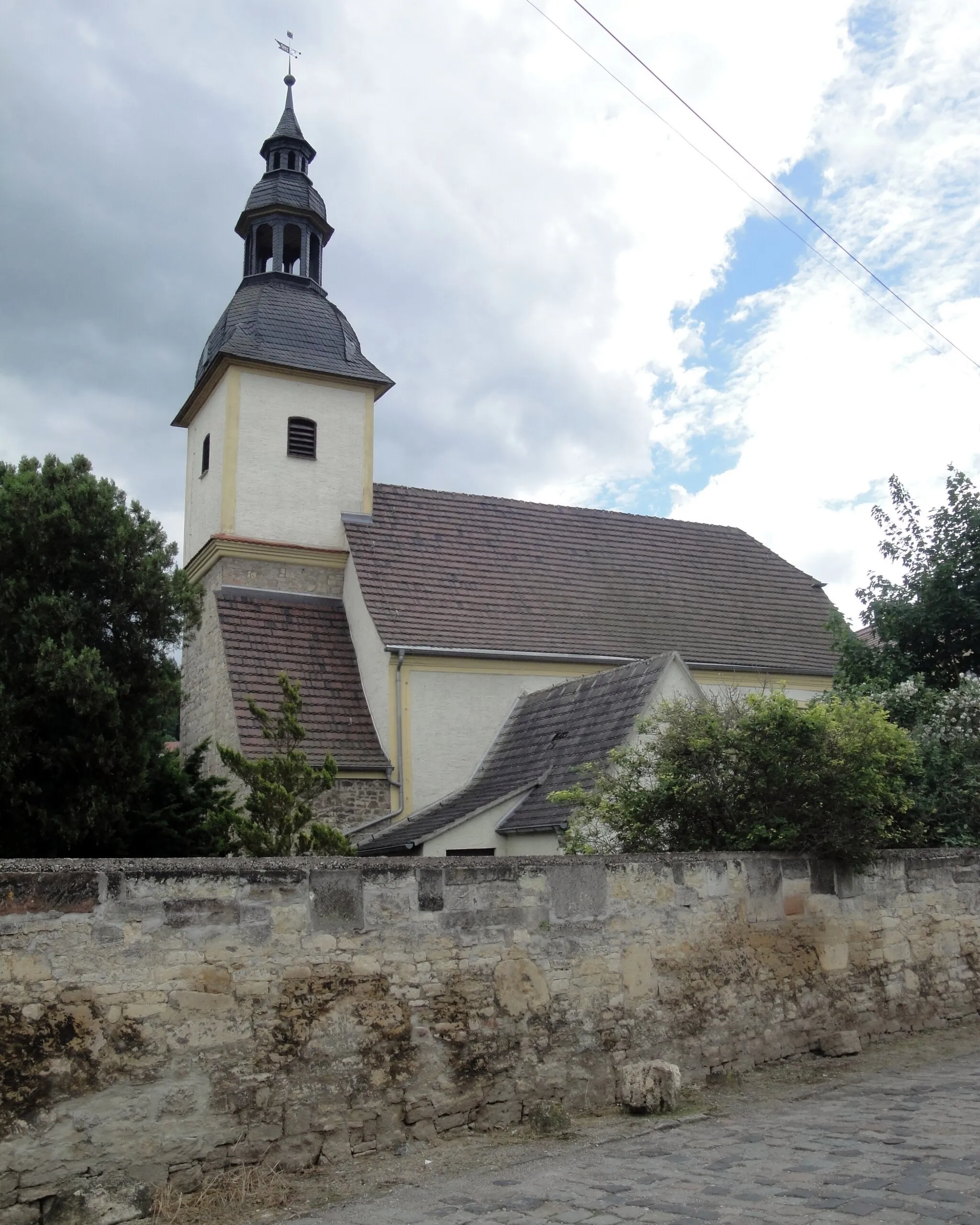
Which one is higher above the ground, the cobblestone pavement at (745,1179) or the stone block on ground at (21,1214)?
the stone block on ground at (21,1214)

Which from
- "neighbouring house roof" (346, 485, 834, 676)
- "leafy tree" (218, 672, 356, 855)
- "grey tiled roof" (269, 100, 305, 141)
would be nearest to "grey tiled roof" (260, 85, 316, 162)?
"grey tiled roof" (269, 100, 305, 141)

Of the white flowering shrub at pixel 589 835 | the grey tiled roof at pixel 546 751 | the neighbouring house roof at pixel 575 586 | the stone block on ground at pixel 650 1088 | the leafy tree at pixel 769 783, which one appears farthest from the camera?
the neighbouring house roof at pixel 575 586

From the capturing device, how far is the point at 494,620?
17.8 m

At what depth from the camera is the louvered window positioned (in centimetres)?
1864

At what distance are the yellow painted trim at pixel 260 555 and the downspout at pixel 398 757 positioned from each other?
9.50 feet

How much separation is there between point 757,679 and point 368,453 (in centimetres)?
834

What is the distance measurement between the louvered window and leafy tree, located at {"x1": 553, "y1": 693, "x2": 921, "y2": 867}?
1121 centimetres

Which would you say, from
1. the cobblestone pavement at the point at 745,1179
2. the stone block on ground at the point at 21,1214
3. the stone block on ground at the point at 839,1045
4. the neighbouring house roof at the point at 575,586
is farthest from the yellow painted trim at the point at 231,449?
the stone block on ground at the point at 21,1214

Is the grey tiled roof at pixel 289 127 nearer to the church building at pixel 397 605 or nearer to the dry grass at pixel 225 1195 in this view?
the church building at pixel 397 605

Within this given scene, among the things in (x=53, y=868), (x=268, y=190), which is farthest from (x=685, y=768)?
(x=268, y=190)

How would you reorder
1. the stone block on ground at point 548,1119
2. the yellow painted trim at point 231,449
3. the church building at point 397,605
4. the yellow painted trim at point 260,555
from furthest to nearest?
the yellow painted trim at point 231,449, the yellow painted trim at point 260,555, the church building at point 397,605, the stone block on ground at point 548,1119

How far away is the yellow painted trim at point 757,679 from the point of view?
18.9m

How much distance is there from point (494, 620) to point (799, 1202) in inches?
532

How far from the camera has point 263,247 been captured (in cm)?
2111
